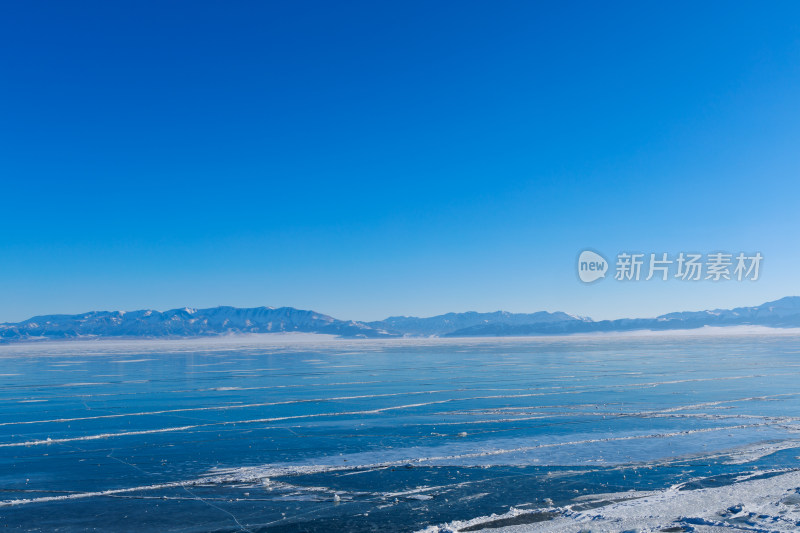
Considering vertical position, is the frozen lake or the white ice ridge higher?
the white ice ridge

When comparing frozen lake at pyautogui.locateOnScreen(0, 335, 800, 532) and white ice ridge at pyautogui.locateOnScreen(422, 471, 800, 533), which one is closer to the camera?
white ice ridge at pyautogui.locateOnScreen(422, 471, 800, 533)

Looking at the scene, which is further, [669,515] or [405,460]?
[405,460]

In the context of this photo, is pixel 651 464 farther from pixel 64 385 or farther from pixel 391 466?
pixel 64 385

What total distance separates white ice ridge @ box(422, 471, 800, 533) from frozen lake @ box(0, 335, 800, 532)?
0.11 ft

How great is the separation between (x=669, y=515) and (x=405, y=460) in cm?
424

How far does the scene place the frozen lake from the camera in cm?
686

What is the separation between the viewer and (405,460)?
9742 millimetres

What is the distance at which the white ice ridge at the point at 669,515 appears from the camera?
6.31 meters

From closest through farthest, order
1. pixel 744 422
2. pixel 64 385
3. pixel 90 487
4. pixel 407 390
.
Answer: pixel 90 487
pixel 744 422
pixel 407 390
pixel 64 385

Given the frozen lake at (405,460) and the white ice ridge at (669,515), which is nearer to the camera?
the white ice ridge at (669,515)

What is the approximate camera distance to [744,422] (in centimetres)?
1298

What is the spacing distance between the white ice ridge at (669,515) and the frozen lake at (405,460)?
3 centimetres

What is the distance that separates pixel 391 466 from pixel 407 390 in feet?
35.6

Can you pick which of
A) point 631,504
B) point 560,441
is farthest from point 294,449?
point 631,504
